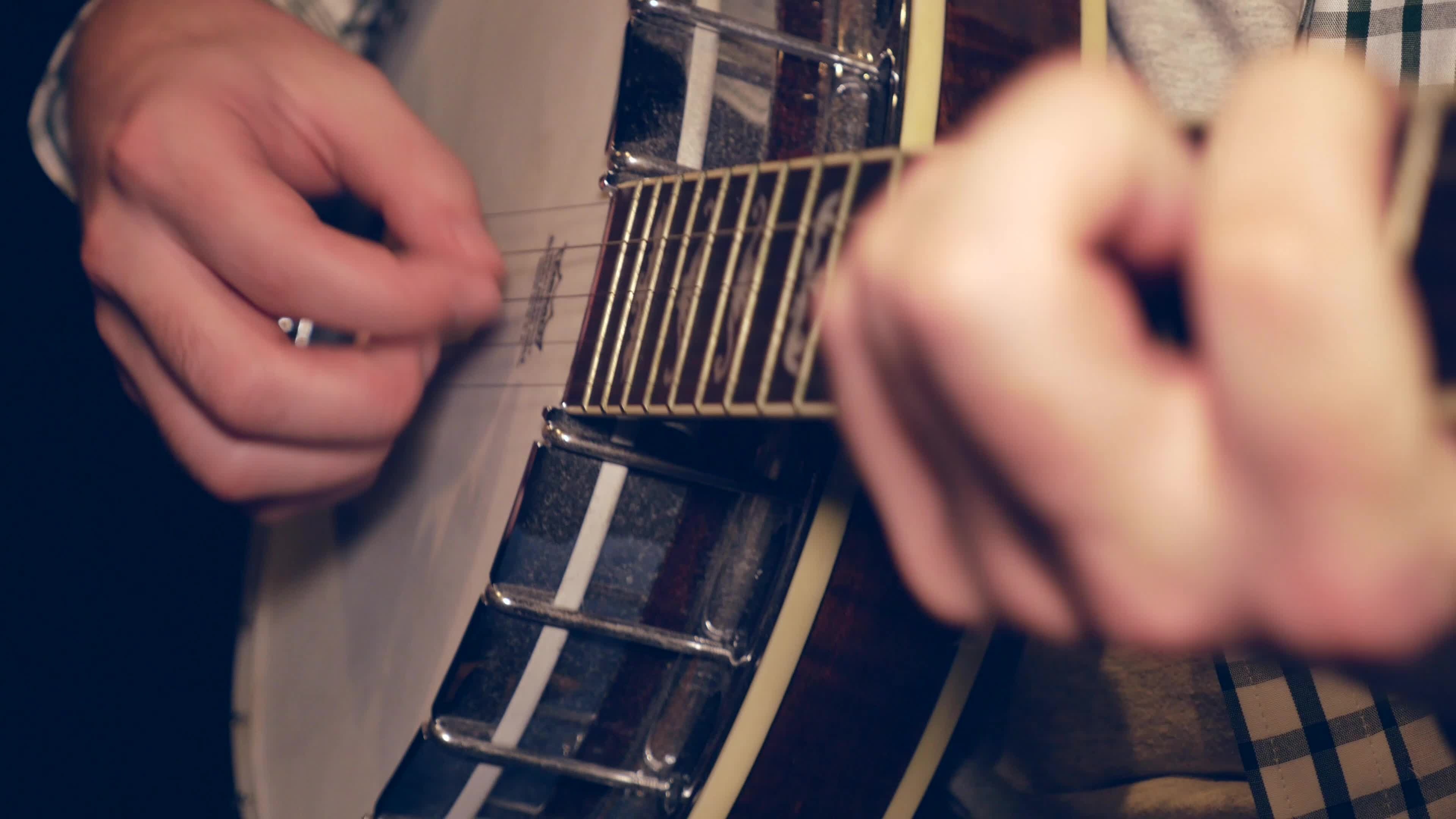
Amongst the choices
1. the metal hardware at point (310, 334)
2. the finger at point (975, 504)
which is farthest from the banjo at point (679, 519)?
the metal hardware at point (310, 334)

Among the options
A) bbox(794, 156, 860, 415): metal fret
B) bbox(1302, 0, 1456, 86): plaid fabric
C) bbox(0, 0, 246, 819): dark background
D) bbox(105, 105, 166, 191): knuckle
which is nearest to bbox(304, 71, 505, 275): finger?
bbox(105, 105, 166, 191): knuckle

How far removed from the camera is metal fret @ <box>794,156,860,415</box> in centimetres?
40

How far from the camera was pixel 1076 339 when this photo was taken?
0.22 meters

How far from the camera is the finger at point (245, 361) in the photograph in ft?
2.00

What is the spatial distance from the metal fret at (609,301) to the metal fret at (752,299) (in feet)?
0.44

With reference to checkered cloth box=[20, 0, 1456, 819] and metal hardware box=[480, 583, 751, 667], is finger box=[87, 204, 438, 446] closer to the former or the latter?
metal hardware box=[480, 583, 751, 667]

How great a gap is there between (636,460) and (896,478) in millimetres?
270

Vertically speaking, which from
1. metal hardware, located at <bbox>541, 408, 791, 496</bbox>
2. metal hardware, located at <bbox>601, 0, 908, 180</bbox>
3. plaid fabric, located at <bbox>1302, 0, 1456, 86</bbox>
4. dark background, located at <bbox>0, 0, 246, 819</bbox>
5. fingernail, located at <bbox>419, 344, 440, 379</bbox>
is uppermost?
plaid fabric, located at <bbox>1302, 0, 1456, 86</bbox>

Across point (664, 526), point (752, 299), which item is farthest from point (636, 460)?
point (752, 299)

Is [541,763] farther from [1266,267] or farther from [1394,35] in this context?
[1394,35]

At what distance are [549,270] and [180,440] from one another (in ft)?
1.04

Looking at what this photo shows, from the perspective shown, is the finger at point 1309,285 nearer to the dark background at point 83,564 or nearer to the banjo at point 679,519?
the banjo at point 679,519

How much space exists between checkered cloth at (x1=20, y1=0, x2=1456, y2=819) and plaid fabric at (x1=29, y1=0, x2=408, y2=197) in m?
0.88

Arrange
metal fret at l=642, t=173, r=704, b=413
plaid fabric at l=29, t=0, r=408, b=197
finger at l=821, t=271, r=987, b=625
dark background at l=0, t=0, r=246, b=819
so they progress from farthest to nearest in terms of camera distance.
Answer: dark background at l=0, t=0, r=246, b=819
plaid fabric at l=29, t=0, r=408, b=197
metal fret at l=642, t=173, r=704, b=413
finger at l=821, t=271, r=987, b=625
